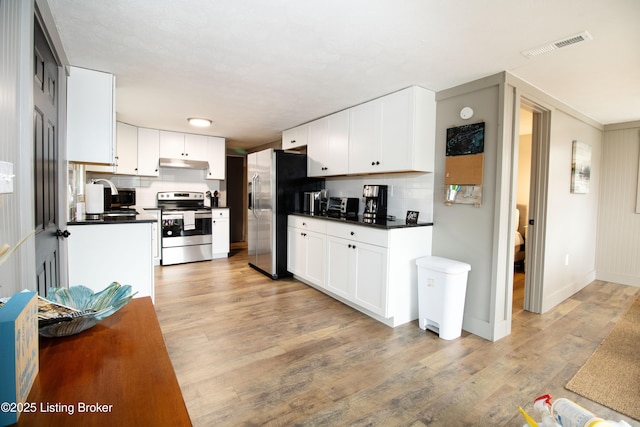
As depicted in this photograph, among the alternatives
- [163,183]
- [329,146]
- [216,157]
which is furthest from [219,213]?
[329,146]

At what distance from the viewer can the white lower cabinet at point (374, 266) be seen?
2.84m

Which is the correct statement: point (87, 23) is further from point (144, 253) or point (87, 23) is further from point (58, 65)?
point (144, 253)

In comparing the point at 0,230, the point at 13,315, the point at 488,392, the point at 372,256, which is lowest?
the point at 488,392

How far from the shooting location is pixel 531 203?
3285 millimetres

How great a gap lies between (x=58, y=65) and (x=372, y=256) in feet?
9.62

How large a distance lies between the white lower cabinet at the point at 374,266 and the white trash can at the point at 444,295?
207 millimetres

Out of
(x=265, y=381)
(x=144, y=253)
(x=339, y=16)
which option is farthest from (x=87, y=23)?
(x=265, y=381)

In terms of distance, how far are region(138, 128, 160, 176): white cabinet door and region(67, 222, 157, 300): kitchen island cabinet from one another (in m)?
2.78

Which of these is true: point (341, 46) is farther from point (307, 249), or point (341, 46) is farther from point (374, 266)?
point (307, 249)

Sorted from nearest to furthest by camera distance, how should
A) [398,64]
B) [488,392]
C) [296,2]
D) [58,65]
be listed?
[296,2] < [488,392] < [58,65] < [398,64]

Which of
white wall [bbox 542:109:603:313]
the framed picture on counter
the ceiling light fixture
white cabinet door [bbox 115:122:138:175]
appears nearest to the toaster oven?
the framed picture on counter

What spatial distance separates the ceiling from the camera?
1.74 meters

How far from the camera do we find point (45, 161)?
191 cm

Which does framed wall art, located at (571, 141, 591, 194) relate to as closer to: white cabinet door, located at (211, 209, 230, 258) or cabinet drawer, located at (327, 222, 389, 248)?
cabinet drawer, located at (327, 222, 389, 248)
